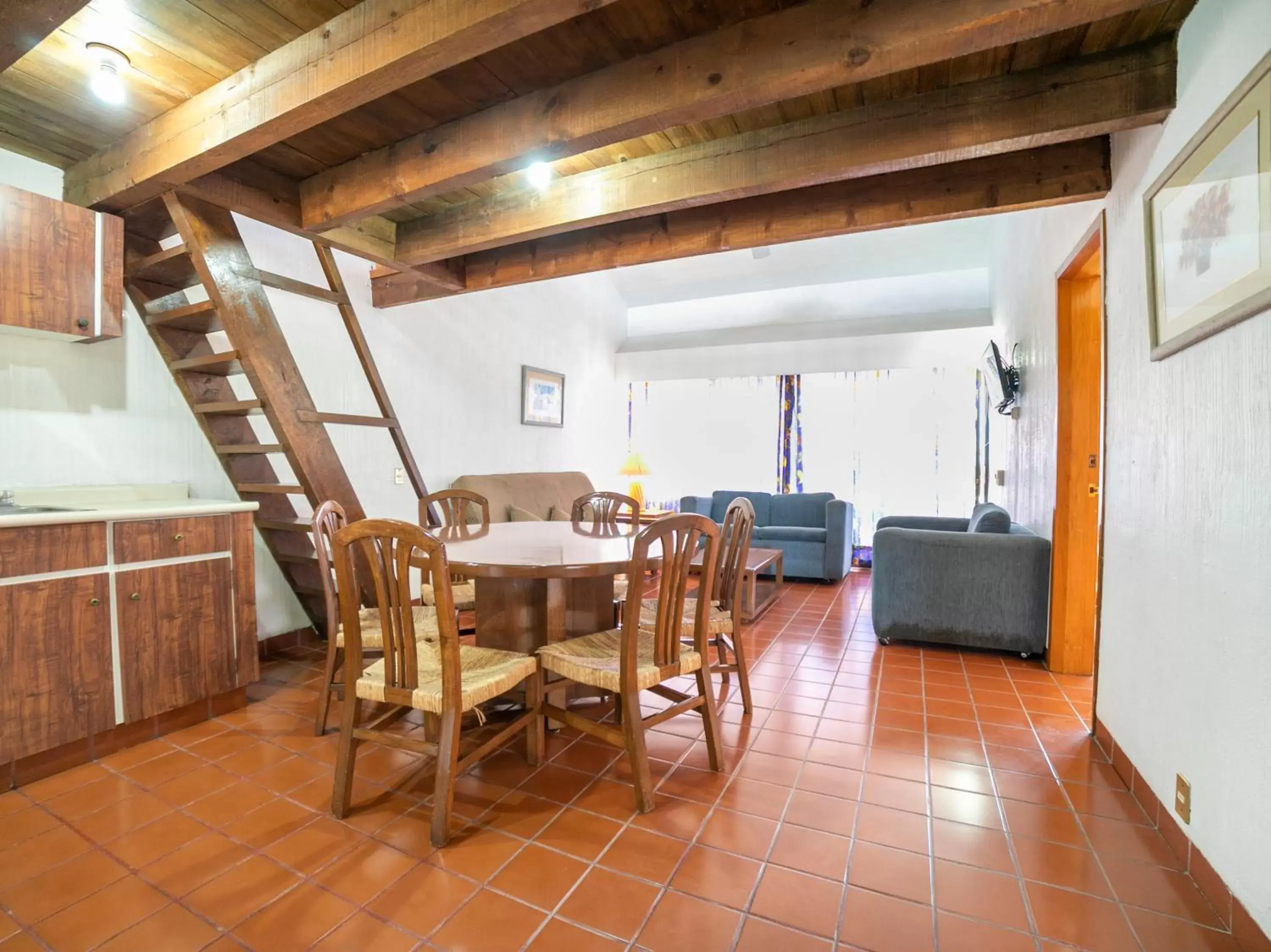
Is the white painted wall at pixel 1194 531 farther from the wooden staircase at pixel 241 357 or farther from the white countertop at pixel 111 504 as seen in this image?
the white countertop at pixel 111 504

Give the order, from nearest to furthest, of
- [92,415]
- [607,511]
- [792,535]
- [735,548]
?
[735,548]
[92,415]
[607,511]
[792,535]

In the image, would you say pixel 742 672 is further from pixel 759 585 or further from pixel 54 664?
pixel 759 585

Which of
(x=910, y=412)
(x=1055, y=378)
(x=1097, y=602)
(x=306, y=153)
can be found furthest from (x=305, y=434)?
(x=910, y=412)

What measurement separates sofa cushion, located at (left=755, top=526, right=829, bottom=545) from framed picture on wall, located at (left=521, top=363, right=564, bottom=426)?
2.26 metres

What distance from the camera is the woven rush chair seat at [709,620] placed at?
94.3 inches

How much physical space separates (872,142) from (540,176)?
1.40 metres

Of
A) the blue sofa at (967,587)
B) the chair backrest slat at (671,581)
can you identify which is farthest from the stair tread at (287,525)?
the blue sofa at (967,587)

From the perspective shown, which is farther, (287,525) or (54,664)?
(287,525)

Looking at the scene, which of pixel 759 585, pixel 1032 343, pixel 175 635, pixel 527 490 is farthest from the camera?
pixel 759 585

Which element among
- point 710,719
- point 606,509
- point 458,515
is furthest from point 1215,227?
point 458,515

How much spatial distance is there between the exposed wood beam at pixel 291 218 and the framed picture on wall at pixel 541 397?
1.83 metres

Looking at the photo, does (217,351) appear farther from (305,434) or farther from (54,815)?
(54,815)

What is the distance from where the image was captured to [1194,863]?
1553mm

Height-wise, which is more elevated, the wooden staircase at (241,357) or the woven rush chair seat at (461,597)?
the wooden staircase at (241,357)
